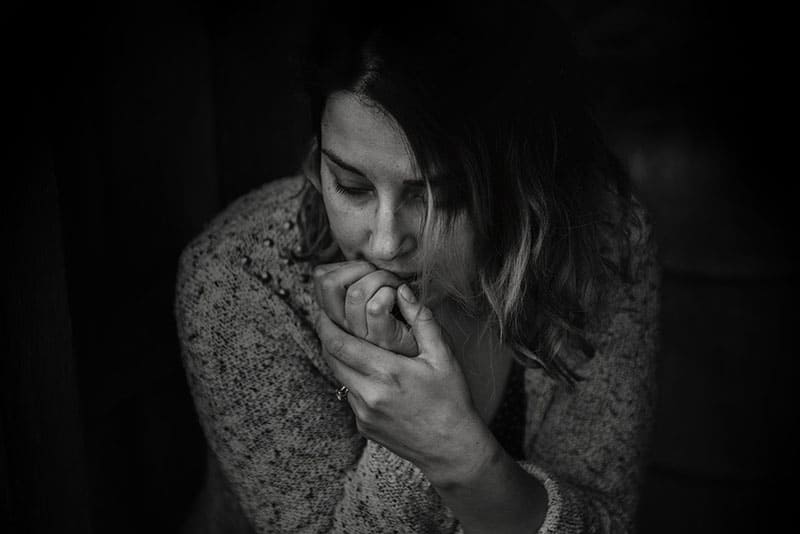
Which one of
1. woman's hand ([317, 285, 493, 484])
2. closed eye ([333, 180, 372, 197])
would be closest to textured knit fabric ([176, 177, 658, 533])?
woman's hand ([317, 285, 493, 484])

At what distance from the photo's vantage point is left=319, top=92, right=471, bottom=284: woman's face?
86 cm

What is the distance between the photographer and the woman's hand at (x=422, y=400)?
94 cm

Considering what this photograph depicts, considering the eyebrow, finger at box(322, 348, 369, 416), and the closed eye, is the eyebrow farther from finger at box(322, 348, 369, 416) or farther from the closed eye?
finger at box(322, 348, 369, 416)

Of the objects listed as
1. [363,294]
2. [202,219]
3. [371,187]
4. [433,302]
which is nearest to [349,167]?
[371,187]

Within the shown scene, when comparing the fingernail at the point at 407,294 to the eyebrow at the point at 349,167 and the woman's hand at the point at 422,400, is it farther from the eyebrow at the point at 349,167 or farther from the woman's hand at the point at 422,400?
the eyebrow at the point at 349,167

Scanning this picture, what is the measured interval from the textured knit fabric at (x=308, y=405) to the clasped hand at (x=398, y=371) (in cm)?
11

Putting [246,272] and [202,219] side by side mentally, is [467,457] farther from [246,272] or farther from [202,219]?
[202,219]

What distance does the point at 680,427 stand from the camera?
1.94 m

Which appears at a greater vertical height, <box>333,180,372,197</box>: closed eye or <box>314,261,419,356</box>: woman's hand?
<box>333,180,372,197</box>: closed eye

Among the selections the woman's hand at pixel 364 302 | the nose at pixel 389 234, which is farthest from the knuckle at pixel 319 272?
the nose at pixel 389 234

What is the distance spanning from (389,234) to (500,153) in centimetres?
17

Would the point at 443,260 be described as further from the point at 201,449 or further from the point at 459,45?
the point at 201,449

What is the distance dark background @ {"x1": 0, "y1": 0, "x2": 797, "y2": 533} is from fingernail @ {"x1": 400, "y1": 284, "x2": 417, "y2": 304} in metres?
0.35

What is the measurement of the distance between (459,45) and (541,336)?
464mm
